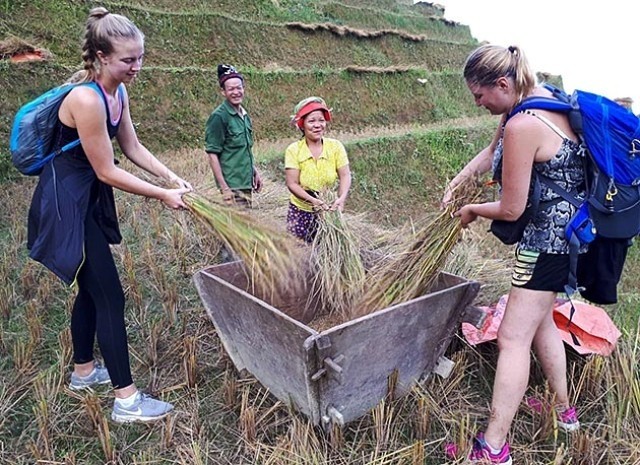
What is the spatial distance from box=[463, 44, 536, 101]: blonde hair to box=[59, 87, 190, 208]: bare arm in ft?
4.19

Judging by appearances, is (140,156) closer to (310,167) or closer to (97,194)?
(97,194)

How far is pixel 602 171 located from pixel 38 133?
200 cm

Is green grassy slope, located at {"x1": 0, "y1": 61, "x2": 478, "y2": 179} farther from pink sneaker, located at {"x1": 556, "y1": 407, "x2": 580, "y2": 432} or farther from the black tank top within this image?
pink sneaker, located at {"x1": 556, "y1": 407, "x2": 580, "y2": 432}

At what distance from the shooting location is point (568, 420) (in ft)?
7.06

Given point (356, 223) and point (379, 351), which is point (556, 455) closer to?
point (379, 351)

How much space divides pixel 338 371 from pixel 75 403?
128 cm

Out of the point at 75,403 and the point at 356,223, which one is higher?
the point at 356,223

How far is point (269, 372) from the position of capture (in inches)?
88.4

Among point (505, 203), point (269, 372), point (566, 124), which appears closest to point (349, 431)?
point (269, 372)

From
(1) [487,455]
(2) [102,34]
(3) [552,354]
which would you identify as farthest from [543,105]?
(2) [102,34]

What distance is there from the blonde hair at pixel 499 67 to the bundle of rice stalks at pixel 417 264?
0.48 meters

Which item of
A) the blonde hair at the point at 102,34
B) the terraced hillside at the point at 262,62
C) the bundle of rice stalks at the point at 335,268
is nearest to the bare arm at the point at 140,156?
the blonde hair at the point at 102,34

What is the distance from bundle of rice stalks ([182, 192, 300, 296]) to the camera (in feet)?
7.82

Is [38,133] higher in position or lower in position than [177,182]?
higher
